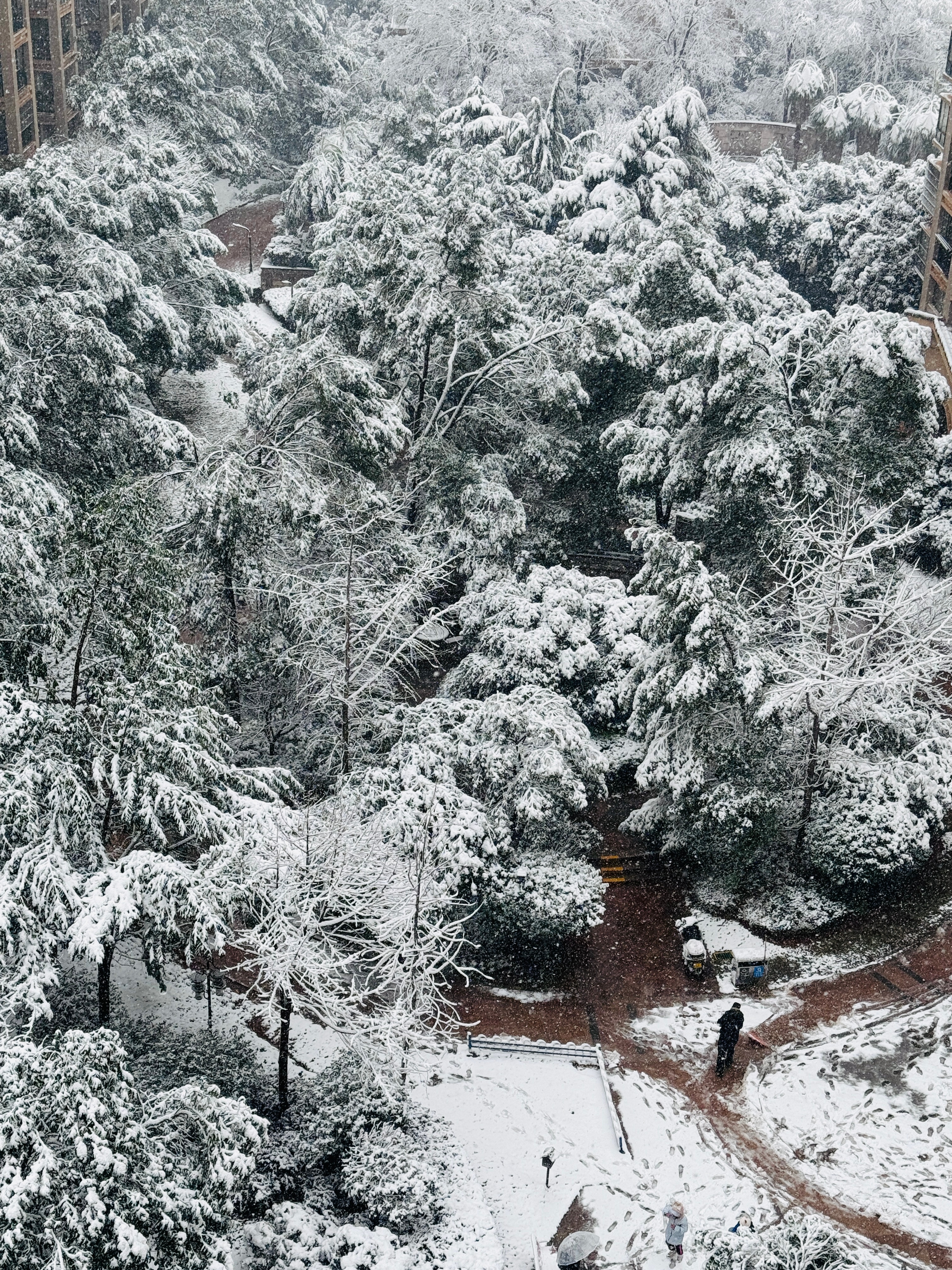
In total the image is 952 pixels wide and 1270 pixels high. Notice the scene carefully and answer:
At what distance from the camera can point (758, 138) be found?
5256cm

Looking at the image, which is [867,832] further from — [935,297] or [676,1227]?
[935,297]

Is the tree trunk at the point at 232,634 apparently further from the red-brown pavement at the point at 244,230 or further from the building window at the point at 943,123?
the building window at the point at 943,123

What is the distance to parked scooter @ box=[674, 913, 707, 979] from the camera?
18641 millimetres

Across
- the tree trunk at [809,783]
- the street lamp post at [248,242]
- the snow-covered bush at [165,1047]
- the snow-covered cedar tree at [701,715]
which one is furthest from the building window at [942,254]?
the snow-covered bush at [165,1047]

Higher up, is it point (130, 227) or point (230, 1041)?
point (130, 227)

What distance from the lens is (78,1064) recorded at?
10.7m

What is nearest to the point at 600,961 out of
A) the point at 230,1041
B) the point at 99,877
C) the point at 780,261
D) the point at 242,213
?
the point at 230,1041

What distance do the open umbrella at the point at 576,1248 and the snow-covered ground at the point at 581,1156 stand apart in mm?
497

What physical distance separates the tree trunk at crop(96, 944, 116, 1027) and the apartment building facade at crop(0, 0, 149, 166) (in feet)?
110

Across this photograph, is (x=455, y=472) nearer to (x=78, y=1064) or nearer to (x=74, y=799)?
(x=74, y=799)

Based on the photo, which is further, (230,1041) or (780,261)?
(780,261)

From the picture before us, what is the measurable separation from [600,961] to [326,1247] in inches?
316

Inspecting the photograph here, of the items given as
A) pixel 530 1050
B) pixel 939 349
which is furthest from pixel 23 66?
pixel 530 1050

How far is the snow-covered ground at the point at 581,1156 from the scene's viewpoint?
13.8m
